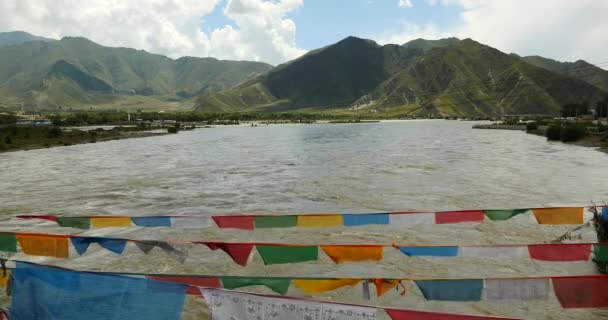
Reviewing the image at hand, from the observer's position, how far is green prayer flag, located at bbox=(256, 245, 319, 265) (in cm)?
855

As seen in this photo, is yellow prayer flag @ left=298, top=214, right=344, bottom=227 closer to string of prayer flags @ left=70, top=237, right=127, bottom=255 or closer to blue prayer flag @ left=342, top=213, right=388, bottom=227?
blue prayer flag @ left=342, top=213, right=388, bottom=227

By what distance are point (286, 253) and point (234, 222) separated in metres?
5.08

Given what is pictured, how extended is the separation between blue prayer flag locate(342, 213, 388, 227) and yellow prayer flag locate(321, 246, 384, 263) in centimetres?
410

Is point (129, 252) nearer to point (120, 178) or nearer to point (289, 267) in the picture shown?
point (289, 267)

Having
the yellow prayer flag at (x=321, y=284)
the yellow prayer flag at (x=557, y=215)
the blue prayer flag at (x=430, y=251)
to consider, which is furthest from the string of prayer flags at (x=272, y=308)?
the yellow prayer flag at (x=557, y=215)

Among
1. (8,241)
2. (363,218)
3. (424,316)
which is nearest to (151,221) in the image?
(8,241)

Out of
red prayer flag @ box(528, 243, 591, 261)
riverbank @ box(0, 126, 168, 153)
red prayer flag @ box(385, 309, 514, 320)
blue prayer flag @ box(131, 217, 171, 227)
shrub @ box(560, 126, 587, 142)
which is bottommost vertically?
blue prayer flag @ box(131, 217, 171, 227)

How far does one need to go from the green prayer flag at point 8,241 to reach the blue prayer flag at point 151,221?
3.64 meters

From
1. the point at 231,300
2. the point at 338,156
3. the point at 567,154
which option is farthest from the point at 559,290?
the point at 567,154

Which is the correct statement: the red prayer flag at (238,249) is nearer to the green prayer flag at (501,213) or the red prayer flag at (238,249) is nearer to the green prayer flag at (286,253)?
the green prayer flag at (286,253)

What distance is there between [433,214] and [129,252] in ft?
39.4

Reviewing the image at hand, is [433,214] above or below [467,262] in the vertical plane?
above

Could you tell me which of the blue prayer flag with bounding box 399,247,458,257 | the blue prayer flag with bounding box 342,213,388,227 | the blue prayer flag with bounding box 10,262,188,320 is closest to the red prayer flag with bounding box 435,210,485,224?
the blue prayer flag with bounding box 342,213,388,227

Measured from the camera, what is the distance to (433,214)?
13.4m
